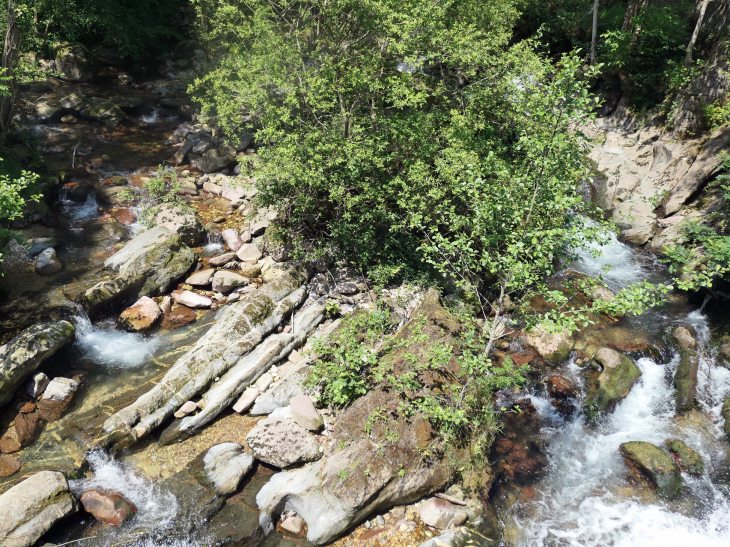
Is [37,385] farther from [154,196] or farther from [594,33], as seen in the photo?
[594,33]

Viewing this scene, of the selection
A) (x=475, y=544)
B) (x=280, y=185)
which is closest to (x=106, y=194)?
(x=280, y=185)

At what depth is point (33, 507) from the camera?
7.91 metres

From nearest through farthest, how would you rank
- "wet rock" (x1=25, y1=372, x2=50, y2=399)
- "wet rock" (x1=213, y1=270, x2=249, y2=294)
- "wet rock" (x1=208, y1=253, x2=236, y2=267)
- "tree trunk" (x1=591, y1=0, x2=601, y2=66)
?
"wet rock" (x1=25, y1=372, x2=50, y2=399) < "wet rock" (x1=213, y1=270, x2=249, y2=294) < "wet rock" (x1=208, y1=253, x2=236, y2=267) < "tree trunk" (x1=591, y1=0, x2=601, y2=66)

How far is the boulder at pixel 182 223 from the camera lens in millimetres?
15969

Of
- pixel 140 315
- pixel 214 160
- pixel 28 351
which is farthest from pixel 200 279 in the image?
pixel 214 160

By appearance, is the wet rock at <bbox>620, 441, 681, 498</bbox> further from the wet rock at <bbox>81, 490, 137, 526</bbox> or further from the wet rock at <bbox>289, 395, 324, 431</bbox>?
the wet rock at <bbox>81, 490, 137, 526</bbox>

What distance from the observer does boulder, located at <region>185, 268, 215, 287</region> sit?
47.2 ft

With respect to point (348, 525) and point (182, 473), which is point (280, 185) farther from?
point (348, 525)

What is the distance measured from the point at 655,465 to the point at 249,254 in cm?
1325

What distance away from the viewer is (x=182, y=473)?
30.2ft

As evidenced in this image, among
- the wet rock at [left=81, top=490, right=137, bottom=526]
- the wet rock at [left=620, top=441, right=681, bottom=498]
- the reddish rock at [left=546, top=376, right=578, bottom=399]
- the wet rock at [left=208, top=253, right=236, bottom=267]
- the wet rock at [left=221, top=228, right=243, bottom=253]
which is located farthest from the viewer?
the wet rock at [left=221, top=228, right=243, bottom=253]

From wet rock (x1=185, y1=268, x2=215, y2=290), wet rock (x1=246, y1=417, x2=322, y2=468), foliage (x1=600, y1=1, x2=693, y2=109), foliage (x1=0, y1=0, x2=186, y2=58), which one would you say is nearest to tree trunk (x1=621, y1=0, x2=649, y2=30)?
foliage (x1=600, y1=1, x2=693, y2=109)

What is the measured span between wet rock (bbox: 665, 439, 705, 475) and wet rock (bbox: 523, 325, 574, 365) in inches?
128

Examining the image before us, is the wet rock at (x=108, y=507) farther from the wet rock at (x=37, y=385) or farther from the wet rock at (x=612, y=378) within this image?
the wet rock at (x=612, y=378)
